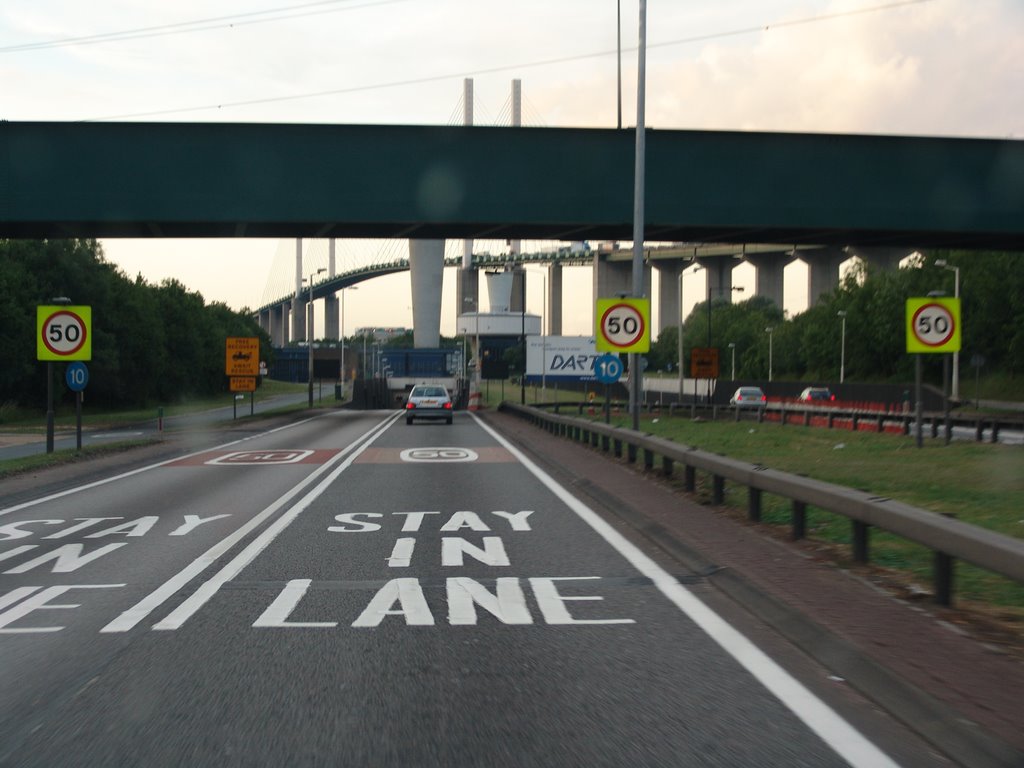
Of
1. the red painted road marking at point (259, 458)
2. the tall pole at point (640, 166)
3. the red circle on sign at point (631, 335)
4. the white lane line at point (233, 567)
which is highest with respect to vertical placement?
the tall pole at point (640, 166)

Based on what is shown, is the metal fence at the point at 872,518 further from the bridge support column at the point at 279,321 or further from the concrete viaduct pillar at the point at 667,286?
the bridge support column at the point at 279,321

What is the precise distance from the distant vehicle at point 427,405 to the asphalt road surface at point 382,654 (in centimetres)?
3021

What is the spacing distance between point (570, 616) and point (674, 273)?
125884 mm

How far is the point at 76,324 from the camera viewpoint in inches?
964

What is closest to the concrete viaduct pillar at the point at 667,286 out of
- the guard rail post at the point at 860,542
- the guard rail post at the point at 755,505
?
the guard rail post at the point at 755,505

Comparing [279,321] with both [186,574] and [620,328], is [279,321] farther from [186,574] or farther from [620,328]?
[186,574]

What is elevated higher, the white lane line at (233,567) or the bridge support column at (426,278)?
the bridge support column at (426,278)

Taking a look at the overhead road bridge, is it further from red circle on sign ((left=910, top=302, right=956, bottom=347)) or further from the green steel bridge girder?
red circle on sign ((left=910, top=302, right=956, bottom=347))

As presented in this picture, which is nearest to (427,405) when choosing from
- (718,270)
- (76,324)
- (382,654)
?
(76,324)

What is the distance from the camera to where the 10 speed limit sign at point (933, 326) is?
73.7ft

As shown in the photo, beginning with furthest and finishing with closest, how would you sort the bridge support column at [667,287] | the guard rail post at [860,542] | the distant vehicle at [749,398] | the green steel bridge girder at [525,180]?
the bridge support column at [667,287] → the distant vehicle at [749,398] → the green steel bridge girder at [525,180] → the guard rail post at [860,542]

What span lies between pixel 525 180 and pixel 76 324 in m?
12.4

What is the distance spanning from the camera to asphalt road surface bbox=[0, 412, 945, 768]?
192 inches

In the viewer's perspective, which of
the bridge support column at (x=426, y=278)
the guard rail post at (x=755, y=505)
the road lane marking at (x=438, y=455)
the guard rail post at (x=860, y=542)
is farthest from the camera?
the bridge support column at (x=426, y=278)
